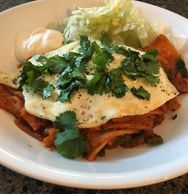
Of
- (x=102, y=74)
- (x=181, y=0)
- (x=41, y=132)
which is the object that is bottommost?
(x=181, y=0)

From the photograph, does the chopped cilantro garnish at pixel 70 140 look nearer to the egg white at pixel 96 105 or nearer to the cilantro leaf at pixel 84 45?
the egg white at pixel 96 105

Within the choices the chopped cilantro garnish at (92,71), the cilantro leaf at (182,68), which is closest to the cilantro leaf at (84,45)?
the chopped cilantro garnish at (92,71)

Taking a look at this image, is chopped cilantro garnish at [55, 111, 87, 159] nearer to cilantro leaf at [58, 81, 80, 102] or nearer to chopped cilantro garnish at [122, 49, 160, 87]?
cilantro leaf at [58, 81, 80, 102]

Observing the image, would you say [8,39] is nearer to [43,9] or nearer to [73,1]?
[43,9]

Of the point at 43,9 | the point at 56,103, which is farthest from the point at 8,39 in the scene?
the point at 56,103

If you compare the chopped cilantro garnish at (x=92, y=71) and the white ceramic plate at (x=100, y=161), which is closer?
the white ceramic plate at (x=100, y=161)

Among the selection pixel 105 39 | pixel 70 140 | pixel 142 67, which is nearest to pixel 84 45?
pixel 105 39
